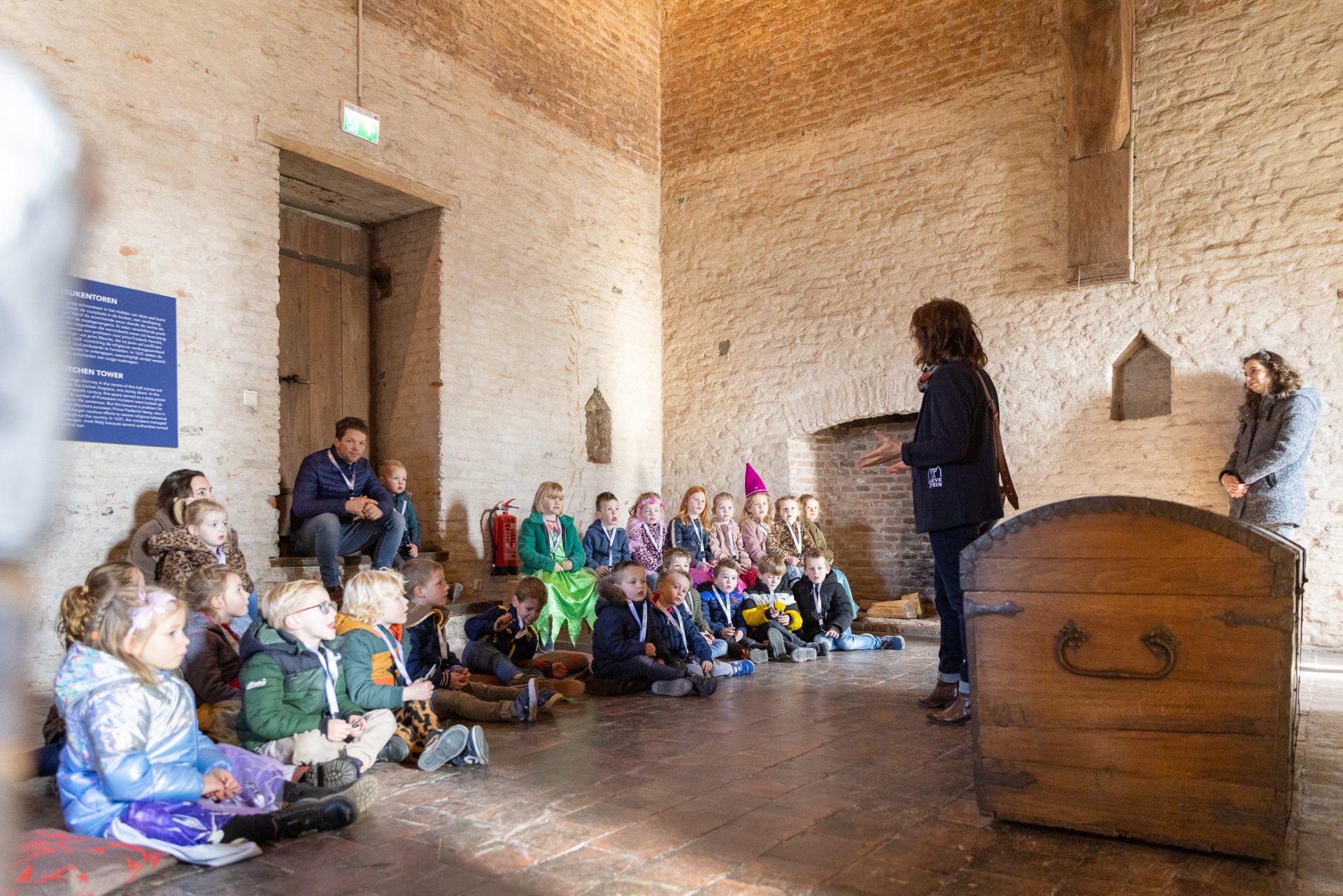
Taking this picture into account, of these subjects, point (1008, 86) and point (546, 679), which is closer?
point (546, 679)

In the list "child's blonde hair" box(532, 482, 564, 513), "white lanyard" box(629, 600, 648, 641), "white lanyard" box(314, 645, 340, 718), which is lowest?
"white lanyard" box(629, 600, 648, 641)

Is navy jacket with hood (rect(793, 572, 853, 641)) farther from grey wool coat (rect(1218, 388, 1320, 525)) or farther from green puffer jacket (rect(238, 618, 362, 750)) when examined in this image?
green puffer jacket (rect(238, 618, 362, 750))

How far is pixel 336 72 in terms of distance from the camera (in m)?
6.61

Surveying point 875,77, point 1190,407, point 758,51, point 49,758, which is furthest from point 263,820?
point 758,51

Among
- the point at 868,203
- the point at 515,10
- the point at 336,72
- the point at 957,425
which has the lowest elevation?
the point at 957,425

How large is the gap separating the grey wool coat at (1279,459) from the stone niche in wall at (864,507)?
9.64 feet

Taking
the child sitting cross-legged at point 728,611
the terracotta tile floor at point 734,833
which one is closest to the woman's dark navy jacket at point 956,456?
the terracotta tile floor at point 734,833

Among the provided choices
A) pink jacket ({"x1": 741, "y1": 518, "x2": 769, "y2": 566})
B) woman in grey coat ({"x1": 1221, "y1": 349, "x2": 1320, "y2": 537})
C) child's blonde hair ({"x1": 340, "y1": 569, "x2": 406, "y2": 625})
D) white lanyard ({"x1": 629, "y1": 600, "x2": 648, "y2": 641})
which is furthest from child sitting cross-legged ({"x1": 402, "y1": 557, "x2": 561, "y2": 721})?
woman in grey coat ({"x1": 1221, "y1": 349, "x2": 1320, "y2": 537})

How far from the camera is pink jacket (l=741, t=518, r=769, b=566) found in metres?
7.40

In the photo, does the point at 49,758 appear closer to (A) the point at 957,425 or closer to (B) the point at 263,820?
(B) the point at 263,820

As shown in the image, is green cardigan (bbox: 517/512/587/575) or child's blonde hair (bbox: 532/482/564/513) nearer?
green cardigan (bbox: 517/512/587/575)

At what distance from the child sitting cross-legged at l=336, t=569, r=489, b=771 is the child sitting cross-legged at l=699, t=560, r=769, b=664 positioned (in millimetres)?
2760

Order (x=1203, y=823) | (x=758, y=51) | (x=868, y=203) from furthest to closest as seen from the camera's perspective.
A: (x=758, y=51) < (x=868, y=203) < (x=1203, y=823)

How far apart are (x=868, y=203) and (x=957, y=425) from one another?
17.1 feet
